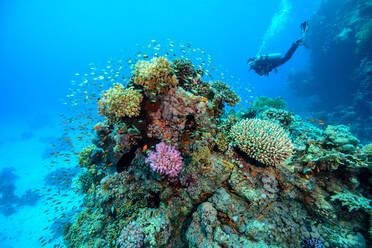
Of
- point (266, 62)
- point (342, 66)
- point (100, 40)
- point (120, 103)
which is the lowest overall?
point (120, 103)

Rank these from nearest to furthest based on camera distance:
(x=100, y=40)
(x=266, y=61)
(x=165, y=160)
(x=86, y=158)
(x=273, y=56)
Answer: (x=165, y=160) < (x=86, y=158) < (x=273, y=56) < (x=266, y=61) < (x=100, y=40)

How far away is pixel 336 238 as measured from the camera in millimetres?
3754

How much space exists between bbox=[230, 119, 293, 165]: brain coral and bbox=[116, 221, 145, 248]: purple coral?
400cm

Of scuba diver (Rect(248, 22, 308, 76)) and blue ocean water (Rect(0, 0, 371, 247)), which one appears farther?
blue ocean water (Rect(0, 0, 371, 247))

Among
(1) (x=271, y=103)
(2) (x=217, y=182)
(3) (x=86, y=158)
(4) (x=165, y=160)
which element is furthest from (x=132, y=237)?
(1) (x=271, y=103)

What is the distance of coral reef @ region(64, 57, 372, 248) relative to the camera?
3.94m

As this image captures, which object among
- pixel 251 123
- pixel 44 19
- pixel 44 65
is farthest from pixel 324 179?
pixel 44 19

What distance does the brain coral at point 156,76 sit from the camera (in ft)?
15.9

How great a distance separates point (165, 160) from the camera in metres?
4.43

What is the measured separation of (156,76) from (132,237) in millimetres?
4880

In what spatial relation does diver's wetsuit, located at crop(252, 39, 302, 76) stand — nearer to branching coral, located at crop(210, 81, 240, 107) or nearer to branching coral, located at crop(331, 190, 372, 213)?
branching coral, located at crop(210, 81, 240, 107)

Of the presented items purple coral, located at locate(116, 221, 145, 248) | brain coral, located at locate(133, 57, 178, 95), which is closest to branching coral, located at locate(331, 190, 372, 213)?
purple coral, located at locate(116, 221, 145, 248)

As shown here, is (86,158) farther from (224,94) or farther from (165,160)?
(224,94)

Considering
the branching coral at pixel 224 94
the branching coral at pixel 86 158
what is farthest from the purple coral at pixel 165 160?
the branching coral at pixel 86 158
